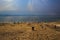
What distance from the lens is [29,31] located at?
5.42 ft

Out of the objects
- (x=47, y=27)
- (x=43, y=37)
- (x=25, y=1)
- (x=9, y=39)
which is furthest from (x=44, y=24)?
(x=9, y=39)

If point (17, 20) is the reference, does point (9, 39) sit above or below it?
below

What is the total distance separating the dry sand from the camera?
5.32 feet

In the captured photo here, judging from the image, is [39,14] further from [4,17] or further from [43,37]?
[4,17]

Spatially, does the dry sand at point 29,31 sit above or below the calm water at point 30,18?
below

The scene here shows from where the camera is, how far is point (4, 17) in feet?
5.39

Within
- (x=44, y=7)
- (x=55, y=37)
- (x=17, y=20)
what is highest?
(x=44, y=7)

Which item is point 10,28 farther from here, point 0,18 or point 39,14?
point 39,14

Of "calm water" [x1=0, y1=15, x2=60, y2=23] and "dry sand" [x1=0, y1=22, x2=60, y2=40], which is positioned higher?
"calm water" [x1=0, y1=15, x2=60, y2=23]

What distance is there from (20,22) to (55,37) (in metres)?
0.52

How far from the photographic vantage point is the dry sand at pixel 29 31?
5.32 ft

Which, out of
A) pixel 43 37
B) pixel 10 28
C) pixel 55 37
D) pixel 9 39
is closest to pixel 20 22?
pixel 10 28

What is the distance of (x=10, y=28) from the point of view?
164cm

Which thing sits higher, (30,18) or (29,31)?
(30,18)
